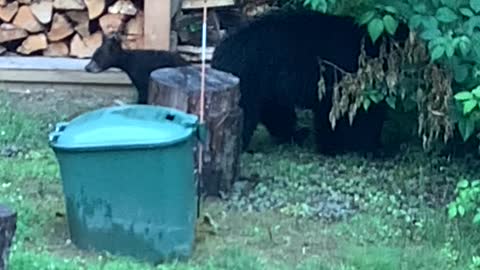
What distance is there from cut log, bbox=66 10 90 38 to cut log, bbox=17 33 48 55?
0.26 m

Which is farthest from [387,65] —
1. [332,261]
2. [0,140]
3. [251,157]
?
[0,140]

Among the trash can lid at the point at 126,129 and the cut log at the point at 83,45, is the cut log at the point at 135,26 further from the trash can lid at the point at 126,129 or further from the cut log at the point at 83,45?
the trash can lid at the point at 126,129

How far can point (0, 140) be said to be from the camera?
936cm

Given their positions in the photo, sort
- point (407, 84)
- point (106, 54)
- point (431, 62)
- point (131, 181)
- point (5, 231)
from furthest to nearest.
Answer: point (106, 54) < point (407, 84) < point (431, 62) < point (131, 181) < point (5, 231)

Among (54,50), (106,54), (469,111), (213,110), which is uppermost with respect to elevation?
(469,111)

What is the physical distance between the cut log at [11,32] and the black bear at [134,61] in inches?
31.6

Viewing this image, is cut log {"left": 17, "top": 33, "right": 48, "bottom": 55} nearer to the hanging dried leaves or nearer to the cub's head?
the cub's head

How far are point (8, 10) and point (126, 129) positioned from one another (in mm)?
4687

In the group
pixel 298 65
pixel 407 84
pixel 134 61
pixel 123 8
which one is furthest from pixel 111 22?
pixel 407 84

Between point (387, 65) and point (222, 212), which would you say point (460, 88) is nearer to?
point (387, 65)

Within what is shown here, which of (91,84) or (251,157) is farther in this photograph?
(91,84)

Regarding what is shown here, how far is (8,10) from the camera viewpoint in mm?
11141

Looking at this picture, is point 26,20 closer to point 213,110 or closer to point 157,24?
point 157,24

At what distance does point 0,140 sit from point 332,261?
10.2ft
